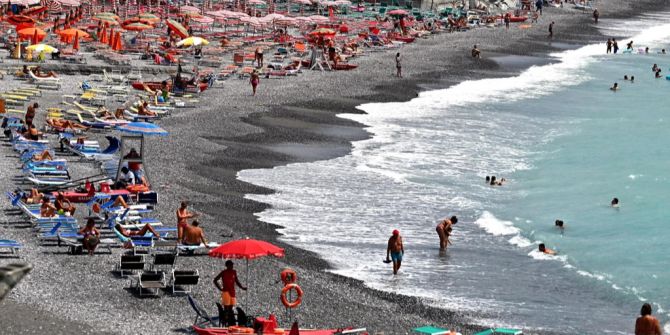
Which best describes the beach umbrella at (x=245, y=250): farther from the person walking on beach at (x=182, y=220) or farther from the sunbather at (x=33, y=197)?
the sunbather at (x=33, y=197)

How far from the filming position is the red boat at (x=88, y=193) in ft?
81.5

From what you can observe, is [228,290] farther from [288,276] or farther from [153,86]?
[153,86]

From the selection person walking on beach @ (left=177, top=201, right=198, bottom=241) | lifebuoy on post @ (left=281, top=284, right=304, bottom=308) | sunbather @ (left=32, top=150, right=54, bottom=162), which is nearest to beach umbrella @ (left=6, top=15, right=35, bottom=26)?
sunbather @ (left=32, top=150, right=54, bottom=162)

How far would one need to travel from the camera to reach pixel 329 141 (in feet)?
122

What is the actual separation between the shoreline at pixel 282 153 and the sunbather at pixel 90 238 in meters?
0.30

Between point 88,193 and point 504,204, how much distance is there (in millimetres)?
10838

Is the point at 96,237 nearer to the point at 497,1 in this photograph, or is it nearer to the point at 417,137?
the point at 417,137

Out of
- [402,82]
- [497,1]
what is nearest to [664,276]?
[402,82]

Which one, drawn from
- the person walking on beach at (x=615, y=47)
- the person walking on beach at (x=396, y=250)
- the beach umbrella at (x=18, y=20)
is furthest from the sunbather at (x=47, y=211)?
the person walking on beach at (x=615, y=47)

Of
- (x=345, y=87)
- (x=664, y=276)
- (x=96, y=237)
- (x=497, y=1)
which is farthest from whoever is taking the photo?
(x=497, y=1)

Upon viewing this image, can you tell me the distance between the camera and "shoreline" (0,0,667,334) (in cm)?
1912

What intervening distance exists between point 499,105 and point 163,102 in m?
14.5

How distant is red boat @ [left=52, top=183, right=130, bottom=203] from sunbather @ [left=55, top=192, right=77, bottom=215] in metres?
0.90

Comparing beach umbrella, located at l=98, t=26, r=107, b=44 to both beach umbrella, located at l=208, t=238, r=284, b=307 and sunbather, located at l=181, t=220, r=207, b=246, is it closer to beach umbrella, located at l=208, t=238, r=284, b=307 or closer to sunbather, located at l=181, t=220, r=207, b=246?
sunbather, located at l=181, t=220, r=207, b=246
